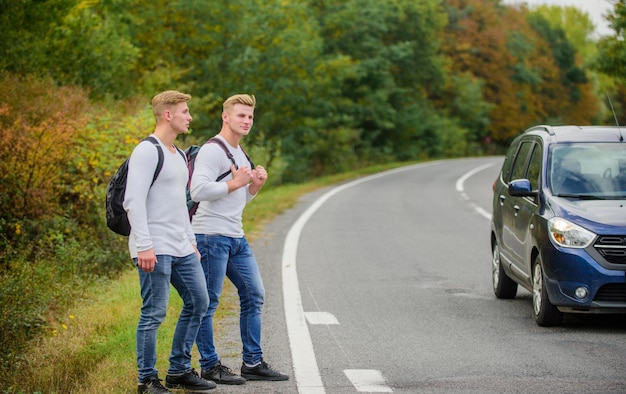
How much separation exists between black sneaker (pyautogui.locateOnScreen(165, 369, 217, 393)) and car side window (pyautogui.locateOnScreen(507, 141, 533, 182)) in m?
4.78

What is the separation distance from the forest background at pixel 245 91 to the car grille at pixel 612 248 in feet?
11.8

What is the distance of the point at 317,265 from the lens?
1313 cm

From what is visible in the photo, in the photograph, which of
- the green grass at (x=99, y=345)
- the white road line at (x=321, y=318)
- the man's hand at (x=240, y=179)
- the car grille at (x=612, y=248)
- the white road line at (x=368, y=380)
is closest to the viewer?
the man's hand at (x=240, y=179)

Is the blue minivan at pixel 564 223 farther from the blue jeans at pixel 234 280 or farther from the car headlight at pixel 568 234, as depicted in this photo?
the blue jeans at pixel 234 280

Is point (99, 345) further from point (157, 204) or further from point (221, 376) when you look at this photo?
point (157, 204)

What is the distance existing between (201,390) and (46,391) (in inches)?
65.2

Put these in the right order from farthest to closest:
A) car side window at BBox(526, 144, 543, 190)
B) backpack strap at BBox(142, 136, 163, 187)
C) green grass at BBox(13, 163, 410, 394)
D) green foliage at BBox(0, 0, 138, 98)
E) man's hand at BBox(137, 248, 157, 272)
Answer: green foliage at BBox(0, 0, 138, 98)
car side window at BBox(526, 144, 543, 190)
green grass at BBox(13, 163, 410, 394)
backpack strap at BBox(142, 136, 163, 187)
man's hand at BBox(137, 248, 157, 272)

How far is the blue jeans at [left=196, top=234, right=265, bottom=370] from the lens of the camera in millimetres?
6723

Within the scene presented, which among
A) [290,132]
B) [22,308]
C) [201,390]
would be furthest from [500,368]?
[290,132]

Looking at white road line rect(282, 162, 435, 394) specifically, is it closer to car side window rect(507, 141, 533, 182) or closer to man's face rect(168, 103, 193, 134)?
man's face rect(168, 103, 193, 134)

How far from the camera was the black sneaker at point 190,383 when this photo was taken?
6480 mm

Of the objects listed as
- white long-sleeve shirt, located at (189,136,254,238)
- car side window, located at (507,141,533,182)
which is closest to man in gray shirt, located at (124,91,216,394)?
white long-sleeve shirt, located at (189,136,254,238)

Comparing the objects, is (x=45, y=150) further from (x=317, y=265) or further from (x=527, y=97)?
(x=527, y=97)

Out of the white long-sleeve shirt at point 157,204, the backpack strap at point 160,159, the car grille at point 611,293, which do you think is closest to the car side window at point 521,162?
the car grille at point 611,293
